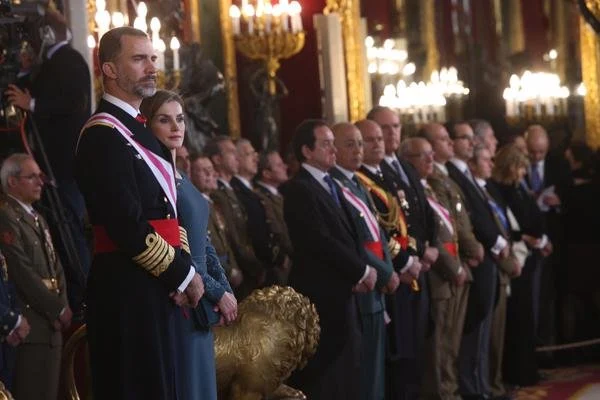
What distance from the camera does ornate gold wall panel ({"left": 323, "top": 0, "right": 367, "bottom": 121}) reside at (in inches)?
497


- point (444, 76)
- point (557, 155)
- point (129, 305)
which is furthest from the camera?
point (444, 76)

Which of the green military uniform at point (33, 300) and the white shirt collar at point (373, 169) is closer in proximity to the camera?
the green military uniform at point (33, 300)

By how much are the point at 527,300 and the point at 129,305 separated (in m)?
5.94

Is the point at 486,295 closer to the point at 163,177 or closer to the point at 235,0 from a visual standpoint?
the point at 235,0

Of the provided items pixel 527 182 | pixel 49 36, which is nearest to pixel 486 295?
pixel 527 182

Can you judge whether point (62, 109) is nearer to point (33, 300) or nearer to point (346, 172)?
point (33, 300)

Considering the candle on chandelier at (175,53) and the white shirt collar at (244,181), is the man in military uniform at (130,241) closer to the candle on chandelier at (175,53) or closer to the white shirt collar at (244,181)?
the candle on chandelier at (175,53)

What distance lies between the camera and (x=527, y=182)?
39.5 feet

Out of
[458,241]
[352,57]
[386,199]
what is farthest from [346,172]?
[352,57]

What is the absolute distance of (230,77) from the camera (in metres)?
12.1

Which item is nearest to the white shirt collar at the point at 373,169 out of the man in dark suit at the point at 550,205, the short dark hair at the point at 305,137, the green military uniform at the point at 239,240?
the short dark hair at the point at 305,137

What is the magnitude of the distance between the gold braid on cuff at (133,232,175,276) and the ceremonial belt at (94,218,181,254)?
10 cm

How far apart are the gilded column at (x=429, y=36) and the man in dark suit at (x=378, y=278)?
645cm

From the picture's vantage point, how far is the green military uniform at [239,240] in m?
9.59
